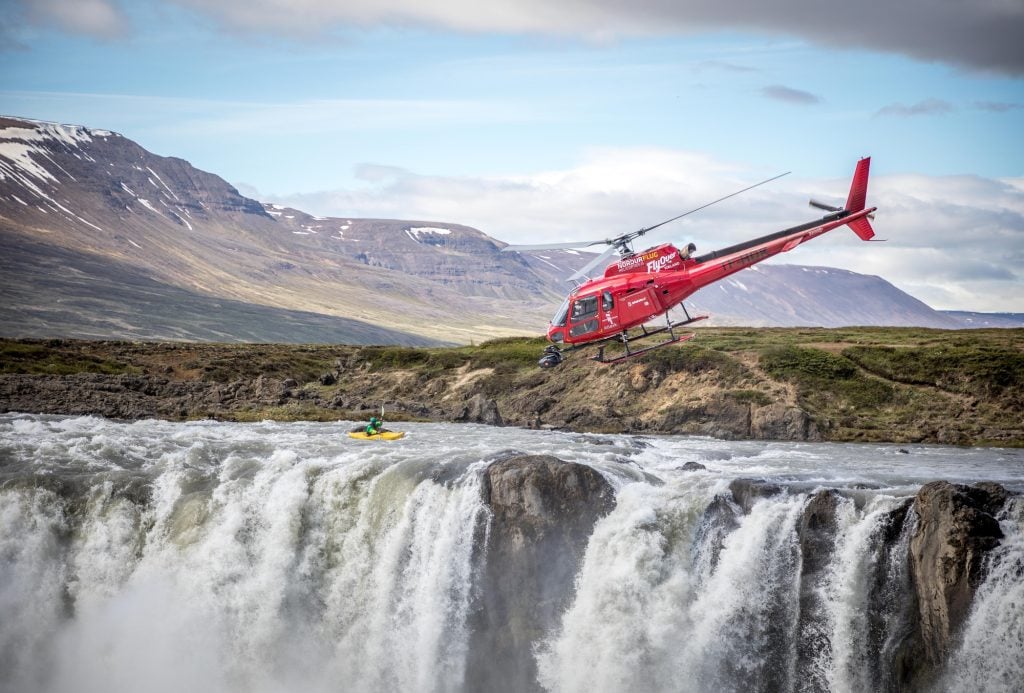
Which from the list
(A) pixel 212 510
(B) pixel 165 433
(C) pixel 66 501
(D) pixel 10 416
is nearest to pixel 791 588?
(A) pixel 212 510

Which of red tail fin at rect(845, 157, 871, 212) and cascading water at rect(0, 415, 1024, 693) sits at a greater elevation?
red tail fin at rect(845, 157, 871, 212)

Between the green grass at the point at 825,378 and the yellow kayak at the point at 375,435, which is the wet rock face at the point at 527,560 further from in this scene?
the green grass at the point at 825,378

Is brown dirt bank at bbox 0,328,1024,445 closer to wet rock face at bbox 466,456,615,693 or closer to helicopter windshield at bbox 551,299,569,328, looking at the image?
helicopter windshield at bbox 551,299,569,328

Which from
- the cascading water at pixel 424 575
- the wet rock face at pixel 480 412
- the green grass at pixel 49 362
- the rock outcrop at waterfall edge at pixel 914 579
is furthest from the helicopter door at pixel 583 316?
the green grass at pixel 49 362

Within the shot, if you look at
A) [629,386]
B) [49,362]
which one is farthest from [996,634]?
[49,362]

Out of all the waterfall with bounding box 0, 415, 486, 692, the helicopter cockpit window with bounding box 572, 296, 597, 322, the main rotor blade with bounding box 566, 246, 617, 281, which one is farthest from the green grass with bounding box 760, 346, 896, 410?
the waterfall with bounding box 0, 415, 486, 692

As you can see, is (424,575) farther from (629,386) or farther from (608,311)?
(629,386)
